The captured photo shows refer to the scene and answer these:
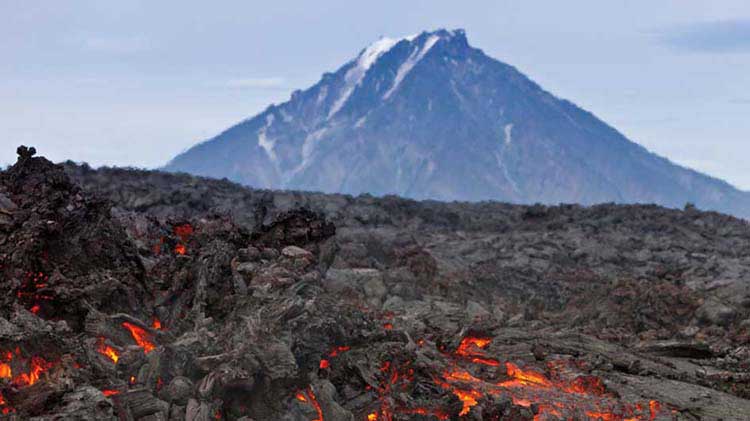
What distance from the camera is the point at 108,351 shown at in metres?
13.7

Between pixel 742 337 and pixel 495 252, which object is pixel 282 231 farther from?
pixel 495 252

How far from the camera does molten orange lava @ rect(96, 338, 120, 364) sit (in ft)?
44.1

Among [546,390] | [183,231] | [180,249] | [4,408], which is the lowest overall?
[546,390]

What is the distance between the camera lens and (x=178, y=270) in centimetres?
1738

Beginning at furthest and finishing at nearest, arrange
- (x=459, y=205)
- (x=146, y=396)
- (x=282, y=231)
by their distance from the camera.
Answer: (x=459, y=205) < (x=282, y=231) < (x=146, y=396)

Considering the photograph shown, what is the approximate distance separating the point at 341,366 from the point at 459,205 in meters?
54.6

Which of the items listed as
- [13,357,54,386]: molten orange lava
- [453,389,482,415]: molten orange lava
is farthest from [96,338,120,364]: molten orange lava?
[453,389,482,415]: molten orange lava

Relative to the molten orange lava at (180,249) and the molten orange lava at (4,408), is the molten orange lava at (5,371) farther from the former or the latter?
the molten orange lava at (180,249)

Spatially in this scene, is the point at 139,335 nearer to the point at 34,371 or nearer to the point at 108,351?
the point at 108,351

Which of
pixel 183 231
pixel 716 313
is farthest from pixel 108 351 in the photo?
pixel 716 313

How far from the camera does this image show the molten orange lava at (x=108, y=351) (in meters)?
13.4

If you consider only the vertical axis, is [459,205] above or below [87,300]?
above

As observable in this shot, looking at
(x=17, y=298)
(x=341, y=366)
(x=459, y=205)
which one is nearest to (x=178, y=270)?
(x=17, y=298)

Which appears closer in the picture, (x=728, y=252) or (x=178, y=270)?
(x=178, y=270)
